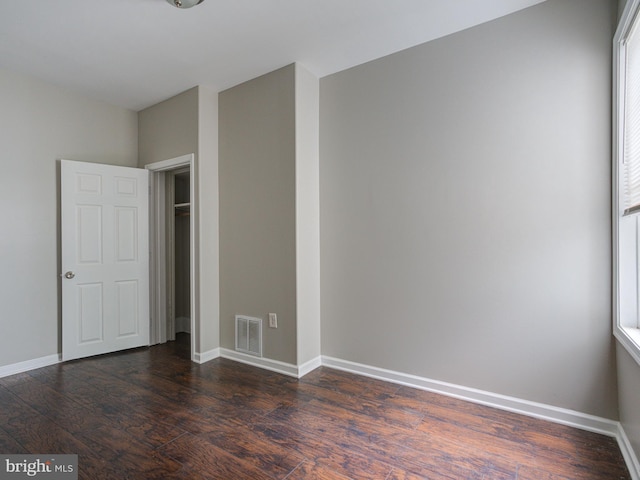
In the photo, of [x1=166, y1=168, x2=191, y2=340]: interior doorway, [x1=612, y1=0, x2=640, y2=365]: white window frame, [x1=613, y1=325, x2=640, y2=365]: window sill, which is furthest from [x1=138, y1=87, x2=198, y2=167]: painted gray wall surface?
[x1=613, y1=325, x2=640, y2=365]: window sill

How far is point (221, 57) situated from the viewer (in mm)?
2830

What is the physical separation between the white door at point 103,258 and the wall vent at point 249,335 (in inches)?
49.3

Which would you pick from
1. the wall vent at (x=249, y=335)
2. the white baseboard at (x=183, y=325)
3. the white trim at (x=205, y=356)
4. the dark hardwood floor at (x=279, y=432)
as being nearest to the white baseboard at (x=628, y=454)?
the dark hardwood floor at (x=279, y=432)

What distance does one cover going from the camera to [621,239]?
1900mm

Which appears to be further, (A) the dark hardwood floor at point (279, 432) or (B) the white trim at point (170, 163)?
(B) the white trim at point (170, 163)

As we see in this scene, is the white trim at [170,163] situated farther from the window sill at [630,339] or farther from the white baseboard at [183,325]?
the window sill at [630,339]

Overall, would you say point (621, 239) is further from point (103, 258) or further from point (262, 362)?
point (103, 258)

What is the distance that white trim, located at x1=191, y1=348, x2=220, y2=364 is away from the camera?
10.8ft

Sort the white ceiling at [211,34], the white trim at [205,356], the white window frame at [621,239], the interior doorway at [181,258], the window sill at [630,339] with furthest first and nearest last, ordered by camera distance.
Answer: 1. the interior doorway at [181,258]
2. the white trim at [205,356]
3. the white ceiling at [211,34]
4. the white window frame at [621,239]
5. the window sill at [630,339]

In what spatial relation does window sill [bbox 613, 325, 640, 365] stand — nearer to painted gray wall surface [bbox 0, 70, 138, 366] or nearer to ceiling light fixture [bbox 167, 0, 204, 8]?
ceiling light fixture [bbox 167, 0, 204, 8]

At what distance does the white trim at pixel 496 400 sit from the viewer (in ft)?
6.74

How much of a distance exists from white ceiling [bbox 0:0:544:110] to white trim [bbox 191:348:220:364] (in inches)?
105

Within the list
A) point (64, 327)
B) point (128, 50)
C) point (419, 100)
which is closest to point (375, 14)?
point (419, 100)

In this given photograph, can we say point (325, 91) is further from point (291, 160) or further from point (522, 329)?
point (522, 329)
